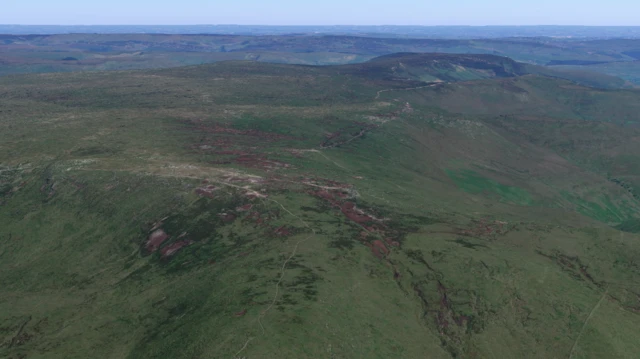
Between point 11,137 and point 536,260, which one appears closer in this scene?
point 536,260

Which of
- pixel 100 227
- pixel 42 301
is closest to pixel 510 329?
pixel 42 301

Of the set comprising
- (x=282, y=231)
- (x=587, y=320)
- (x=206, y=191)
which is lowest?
(x=587, y=320)

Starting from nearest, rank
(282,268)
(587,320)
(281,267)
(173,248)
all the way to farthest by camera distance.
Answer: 1. (587,320)
2. (282,268)
3. (281,267)
4. (173,248)

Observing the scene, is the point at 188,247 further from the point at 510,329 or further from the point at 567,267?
the point at 567,267

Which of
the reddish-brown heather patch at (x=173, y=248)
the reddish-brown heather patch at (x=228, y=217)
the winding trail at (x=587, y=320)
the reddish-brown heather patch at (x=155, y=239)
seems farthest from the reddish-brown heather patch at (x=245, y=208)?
the winding trail at (x=587, y=320)

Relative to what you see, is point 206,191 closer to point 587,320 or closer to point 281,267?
point 281,267

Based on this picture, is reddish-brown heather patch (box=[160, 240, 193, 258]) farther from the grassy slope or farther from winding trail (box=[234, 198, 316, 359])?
winding trail (box=[234, 198, 316, 359])

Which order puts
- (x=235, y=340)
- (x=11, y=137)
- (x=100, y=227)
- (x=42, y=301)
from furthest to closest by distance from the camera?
(x=11, y=137)
(x=100, y=227)
(x=42, y=301)
(x=235, y=340)

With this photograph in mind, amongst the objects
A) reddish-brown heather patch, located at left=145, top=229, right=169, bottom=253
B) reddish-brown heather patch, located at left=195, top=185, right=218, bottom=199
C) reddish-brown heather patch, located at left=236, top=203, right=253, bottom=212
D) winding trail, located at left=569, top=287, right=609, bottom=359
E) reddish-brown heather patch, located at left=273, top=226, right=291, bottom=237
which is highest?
reddish-brown heather patch, located at left=195, top=185, right=218, bottom=199

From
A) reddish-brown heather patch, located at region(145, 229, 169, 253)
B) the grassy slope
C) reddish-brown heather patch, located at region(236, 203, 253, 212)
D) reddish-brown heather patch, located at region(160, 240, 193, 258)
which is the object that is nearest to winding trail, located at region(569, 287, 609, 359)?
the grassy slope

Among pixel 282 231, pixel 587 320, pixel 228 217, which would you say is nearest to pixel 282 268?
pixel 282 231

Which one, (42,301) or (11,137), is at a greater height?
(11,137)
